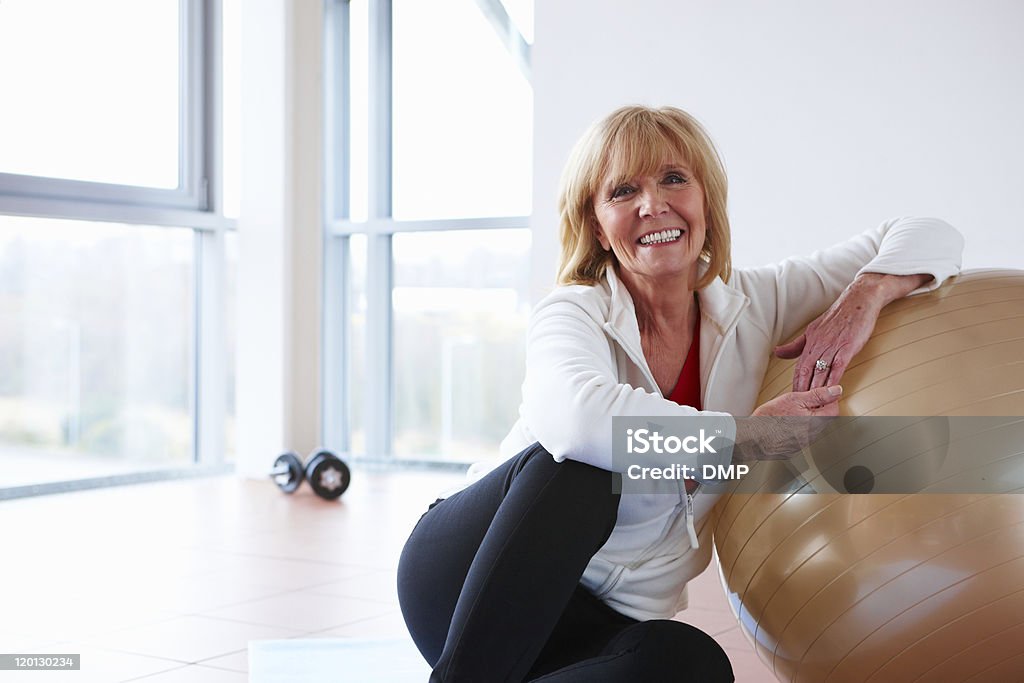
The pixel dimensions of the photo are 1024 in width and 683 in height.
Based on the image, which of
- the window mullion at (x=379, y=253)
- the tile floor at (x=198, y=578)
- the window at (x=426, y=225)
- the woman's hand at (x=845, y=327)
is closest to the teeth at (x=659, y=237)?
the woman's hand at (x=845, y=327)

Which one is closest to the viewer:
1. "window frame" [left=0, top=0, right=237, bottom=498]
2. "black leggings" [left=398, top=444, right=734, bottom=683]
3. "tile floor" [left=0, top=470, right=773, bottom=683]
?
"black leggings" [left=398, top=444, right=734, bottom=683]

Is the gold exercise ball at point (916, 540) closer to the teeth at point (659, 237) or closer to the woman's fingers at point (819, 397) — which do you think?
the woman's fingers at point (819, 397)

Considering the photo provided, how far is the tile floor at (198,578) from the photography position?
2.19m

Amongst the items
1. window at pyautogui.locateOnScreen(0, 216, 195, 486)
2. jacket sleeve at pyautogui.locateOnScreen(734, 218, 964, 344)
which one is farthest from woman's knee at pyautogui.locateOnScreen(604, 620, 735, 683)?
window at pyautogui.locateOnScreen(0, 216, 195, 486)

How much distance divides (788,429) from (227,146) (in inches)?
154

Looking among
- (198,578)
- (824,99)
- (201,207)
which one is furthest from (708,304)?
(201,207)

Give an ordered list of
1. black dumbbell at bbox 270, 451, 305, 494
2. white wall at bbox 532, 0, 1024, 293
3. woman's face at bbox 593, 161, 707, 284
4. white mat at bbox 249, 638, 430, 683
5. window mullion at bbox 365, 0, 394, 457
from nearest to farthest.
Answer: woman's face at bbox 593, 161, 707, 284 → white mat at bbox 249, 638, 430, 683 → white wall at bbox 532, 0, 1024, 293 → black dumbbell at bbox 270, 451, 305, 494 → window mullion at bbox 365, 0, 394, 457

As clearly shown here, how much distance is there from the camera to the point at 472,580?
138cm

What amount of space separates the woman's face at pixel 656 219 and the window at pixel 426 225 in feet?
9.99

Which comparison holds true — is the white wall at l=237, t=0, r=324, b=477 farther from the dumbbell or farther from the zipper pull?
the zipper pull

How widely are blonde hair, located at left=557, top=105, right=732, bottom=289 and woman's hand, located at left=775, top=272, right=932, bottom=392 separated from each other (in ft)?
0.60

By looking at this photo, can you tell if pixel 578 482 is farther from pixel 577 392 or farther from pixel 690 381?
pixel 690 381

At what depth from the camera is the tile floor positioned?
7.18 ft

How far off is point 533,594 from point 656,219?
559 millimetres
